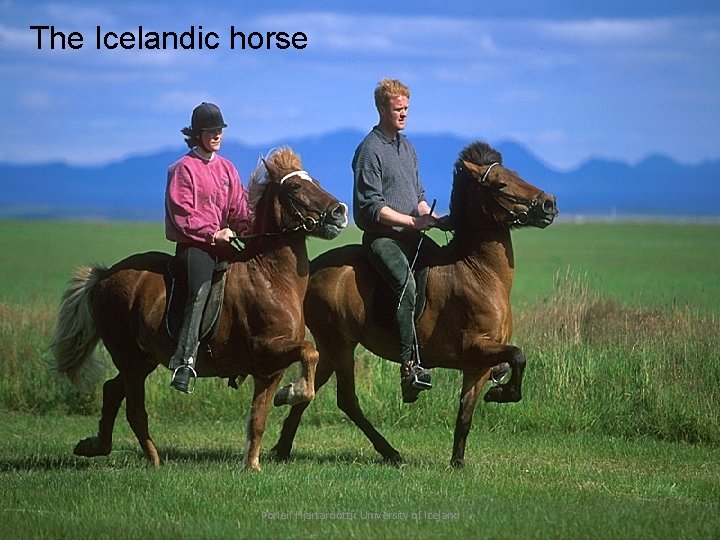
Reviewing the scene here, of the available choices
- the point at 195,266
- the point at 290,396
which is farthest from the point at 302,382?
the point at 195,266

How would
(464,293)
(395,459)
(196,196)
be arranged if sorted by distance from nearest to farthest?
1. (196,196)
2. (464,293)
3. (395,459)

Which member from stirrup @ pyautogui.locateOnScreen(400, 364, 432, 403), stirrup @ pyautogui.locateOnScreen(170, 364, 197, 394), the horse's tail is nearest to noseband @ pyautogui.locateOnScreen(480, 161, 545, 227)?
stirrup @ pyautogui.locateOnScreen(400, 364, 432, 403)

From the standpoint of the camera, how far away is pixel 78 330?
1095cm

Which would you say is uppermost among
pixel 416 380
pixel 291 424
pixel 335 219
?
pixel 335 219

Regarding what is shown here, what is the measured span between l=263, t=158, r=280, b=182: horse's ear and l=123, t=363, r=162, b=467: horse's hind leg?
1994mm

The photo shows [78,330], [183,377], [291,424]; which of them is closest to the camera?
[183,377]

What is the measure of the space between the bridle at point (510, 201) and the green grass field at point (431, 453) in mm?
2072

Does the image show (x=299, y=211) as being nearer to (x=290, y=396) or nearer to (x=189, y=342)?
(x=189, y=342)

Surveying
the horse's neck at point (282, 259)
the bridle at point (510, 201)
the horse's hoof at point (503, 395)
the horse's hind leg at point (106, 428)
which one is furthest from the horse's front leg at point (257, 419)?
the bridle at point (510, 201)

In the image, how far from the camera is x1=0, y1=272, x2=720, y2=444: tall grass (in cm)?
1295

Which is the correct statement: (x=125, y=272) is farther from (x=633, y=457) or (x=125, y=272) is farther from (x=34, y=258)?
(x=34, y=258)

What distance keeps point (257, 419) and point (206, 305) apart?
3.27 feet

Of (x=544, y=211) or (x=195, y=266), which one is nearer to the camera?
(x=195, y=266)

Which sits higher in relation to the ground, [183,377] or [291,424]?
[183,377]
